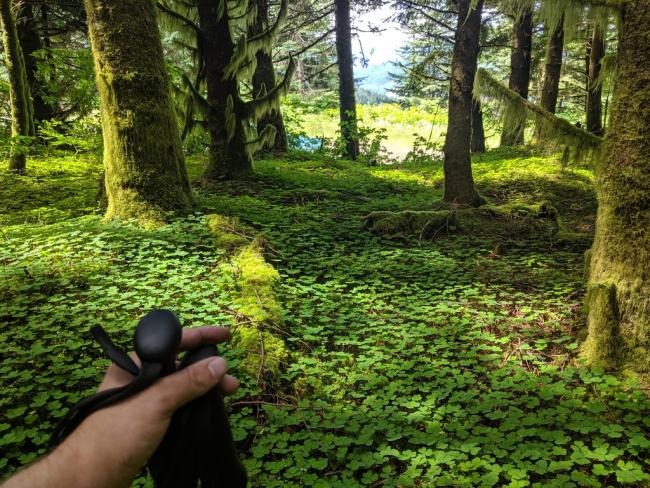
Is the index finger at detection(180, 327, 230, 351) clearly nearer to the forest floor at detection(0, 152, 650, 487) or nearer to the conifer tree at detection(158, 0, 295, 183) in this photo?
the forest floor at detection(0, 152, 650, 487)

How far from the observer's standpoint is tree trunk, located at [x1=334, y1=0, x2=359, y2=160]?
50.5 feet

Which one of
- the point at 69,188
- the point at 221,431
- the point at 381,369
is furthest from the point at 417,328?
the point at 69,188

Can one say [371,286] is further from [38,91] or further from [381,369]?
[38,91]

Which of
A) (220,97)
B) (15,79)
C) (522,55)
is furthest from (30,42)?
(522,55)

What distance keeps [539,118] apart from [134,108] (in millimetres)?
5495

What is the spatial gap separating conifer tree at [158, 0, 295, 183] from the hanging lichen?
5.06m

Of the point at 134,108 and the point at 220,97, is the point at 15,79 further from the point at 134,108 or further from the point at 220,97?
the point at 134,108

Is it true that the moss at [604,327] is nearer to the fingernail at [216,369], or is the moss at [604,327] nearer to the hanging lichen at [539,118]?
the hanging lichen at [539,118]

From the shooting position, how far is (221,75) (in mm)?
9328

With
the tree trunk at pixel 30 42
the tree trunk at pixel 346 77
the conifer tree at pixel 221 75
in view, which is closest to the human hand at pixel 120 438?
the conifer tree at pixel 221 75

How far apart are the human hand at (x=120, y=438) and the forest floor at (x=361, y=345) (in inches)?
72.6

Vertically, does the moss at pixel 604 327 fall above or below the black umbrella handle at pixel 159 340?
below

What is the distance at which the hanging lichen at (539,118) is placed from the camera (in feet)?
14.4

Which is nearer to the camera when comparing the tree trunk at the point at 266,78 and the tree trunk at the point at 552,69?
the tree trunk at the point at 266,78
